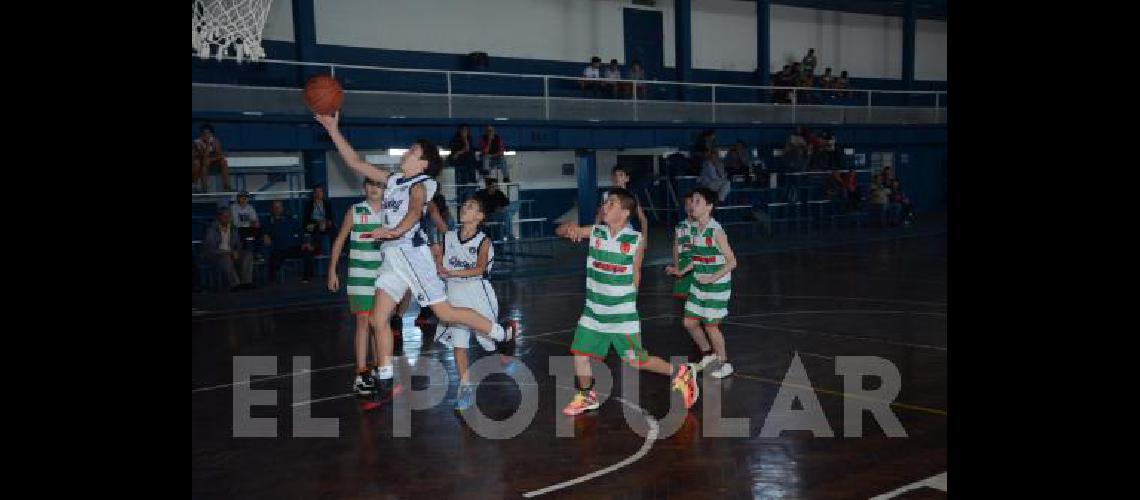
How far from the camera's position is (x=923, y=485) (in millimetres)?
5215

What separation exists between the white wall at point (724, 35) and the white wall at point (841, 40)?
3.07 ft

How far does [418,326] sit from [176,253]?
787 cm

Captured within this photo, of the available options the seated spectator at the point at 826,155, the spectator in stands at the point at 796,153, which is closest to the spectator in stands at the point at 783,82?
the seated spectator at the point at 826,155

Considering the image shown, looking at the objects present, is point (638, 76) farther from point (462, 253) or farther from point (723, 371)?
point (462, 253)

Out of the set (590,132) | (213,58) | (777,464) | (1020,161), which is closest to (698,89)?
(590,132)

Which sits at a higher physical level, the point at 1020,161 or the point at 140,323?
the point at 1020,161

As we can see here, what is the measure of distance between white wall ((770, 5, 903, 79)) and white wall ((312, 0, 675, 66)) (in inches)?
162

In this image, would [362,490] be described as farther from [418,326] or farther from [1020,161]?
[418,326]

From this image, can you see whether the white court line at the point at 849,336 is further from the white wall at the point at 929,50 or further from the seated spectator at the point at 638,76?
the white wall at the point at 929,50

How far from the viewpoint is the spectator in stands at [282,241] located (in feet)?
49.9

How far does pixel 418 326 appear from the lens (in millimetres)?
10523

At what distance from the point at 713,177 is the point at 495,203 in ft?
31.9

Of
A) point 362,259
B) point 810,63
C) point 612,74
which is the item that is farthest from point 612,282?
point 810,63

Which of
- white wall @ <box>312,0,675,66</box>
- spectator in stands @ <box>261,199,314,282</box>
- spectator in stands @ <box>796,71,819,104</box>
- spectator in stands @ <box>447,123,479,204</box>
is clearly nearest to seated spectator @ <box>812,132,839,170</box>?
spectator in stands @ <box>796,71,819,104</box>
